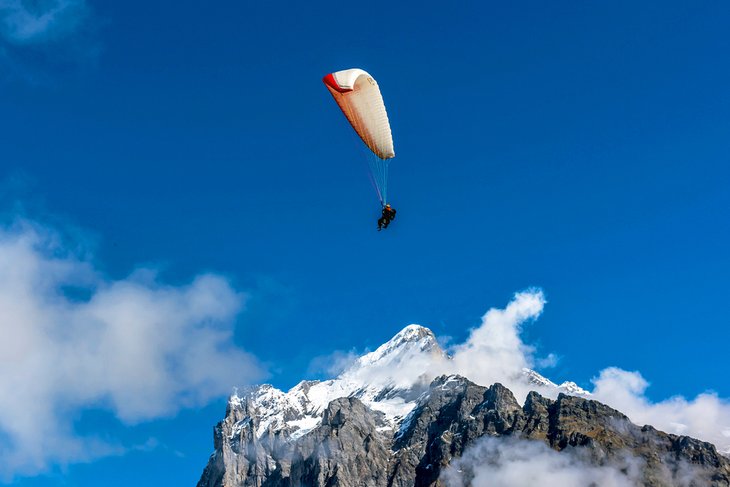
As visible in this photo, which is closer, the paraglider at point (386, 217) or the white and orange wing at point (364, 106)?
the white and orange wing at point (364, 106)

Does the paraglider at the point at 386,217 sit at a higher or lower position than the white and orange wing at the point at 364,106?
lower

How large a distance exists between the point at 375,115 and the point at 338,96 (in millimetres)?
6152

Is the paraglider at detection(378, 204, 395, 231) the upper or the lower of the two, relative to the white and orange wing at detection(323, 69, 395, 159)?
lower

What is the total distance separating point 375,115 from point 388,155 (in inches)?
249

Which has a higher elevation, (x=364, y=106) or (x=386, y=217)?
(x=364, y=106)

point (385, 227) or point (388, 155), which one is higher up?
point (388, 155)

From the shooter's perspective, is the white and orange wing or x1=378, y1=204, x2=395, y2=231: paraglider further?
x1=378, y1=204, x2=395, y2=231: paraglider

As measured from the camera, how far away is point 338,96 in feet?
366

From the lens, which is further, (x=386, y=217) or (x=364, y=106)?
(x=386, y=217)

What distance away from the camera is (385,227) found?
117 metres

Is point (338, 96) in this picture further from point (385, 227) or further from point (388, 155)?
point (385, 227)

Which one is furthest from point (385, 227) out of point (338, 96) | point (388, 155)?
point (338, 96)

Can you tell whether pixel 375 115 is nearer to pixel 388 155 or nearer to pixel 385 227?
pixel 388 155

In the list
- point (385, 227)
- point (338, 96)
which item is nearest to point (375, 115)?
point (338, 96)
